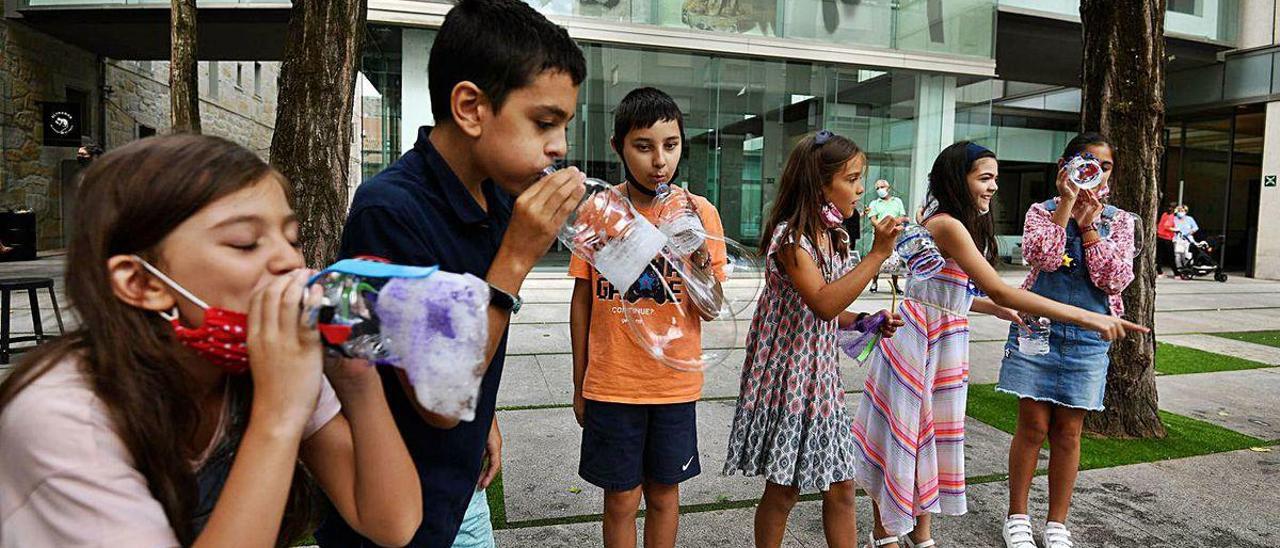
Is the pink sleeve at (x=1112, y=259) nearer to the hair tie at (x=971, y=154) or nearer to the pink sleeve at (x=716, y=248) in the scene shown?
the hair tie at (x=971, y=154)

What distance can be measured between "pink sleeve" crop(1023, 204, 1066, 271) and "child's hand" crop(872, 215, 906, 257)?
43.7 inches

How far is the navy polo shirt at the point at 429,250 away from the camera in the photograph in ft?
4.66

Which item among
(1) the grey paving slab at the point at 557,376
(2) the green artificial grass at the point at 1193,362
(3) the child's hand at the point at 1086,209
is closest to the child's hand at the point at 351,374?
(3) the child's hand at the point at 1086,209

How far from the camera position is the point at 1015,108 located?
22172 mm

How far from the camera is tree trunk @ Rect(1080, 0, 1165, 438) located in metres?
4.87

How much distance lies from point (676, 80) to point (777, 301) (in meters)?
12.6

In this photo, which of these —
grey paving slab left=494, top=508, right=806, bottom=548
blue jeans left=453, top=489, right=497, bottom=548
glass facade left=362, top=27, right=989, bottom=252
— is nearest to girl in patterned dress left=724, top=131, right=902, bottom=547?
grey paving slab left=494, top=508, right=806, bottom=548

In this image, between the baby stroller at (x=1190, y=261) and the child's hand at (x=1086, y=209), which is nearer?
the child's hand at (x=1086, y=209)

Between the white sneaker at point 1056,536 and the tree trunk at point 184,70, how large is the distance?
727 cm

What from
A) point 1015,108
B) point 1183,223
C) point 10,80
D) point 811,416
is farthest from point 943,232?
point 1015,108

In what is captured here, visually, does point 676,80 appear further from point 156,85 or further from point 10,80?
point 156,85

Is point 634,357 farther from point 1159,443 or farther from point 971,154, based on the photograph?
point 1159,443

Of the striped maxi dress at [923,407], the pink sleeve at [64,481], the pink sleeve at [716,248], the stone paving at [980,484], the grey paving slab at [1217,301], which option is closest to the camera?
the pink sleeve at [64,481]

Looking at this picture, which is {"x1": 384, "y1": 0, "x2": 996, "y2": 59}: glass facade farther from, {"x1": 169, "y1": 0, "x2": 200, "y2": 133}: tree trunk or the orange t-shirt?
the orange t-shirt
